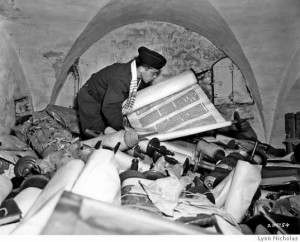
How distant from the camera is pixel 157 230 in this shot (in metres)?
1.30

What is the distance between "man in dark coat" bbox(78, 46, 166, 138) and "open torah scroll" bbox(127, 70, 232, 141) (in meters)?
0.18

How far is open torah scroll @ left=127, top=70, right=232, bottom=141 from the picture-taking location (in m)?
3.98

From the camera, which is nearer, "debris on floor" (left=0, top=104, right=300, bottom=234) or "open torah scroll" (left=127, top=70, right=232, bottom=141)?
"debris on floor" (left=0, top=104, right=300, bottom=234)

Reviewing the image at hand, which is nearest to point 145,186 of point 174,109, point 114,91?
point 114,91

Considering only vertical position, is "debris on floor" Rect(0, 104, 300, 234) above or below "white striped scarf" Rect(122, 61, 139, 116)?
below

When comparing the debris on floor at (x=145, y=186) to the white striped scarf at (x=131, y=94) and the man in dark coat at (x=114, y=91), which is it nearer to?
the man in dark coat at (x=114, y=91)

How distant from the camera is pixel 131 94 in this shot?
12.9 feet

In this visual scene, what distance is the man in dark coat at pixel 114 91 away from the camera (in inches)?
149

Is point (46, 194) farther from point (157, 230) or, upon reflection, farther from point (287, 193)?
point (287, 193)

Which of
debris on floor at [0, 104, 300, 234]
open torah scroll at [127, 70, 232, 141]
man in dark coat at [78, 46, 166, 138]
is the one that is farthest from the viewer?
open torah scroll at [127, 70, 232, 141]

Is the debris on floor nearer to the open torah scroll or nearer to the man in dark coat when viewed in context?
the open torah scroll

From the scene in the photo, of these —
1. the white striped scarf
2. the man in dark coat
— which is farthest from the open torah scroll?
the man in dark coat

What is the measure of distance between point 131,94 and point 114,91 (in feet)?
0.64

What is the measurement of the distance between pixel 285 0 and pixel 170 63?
2005mm
